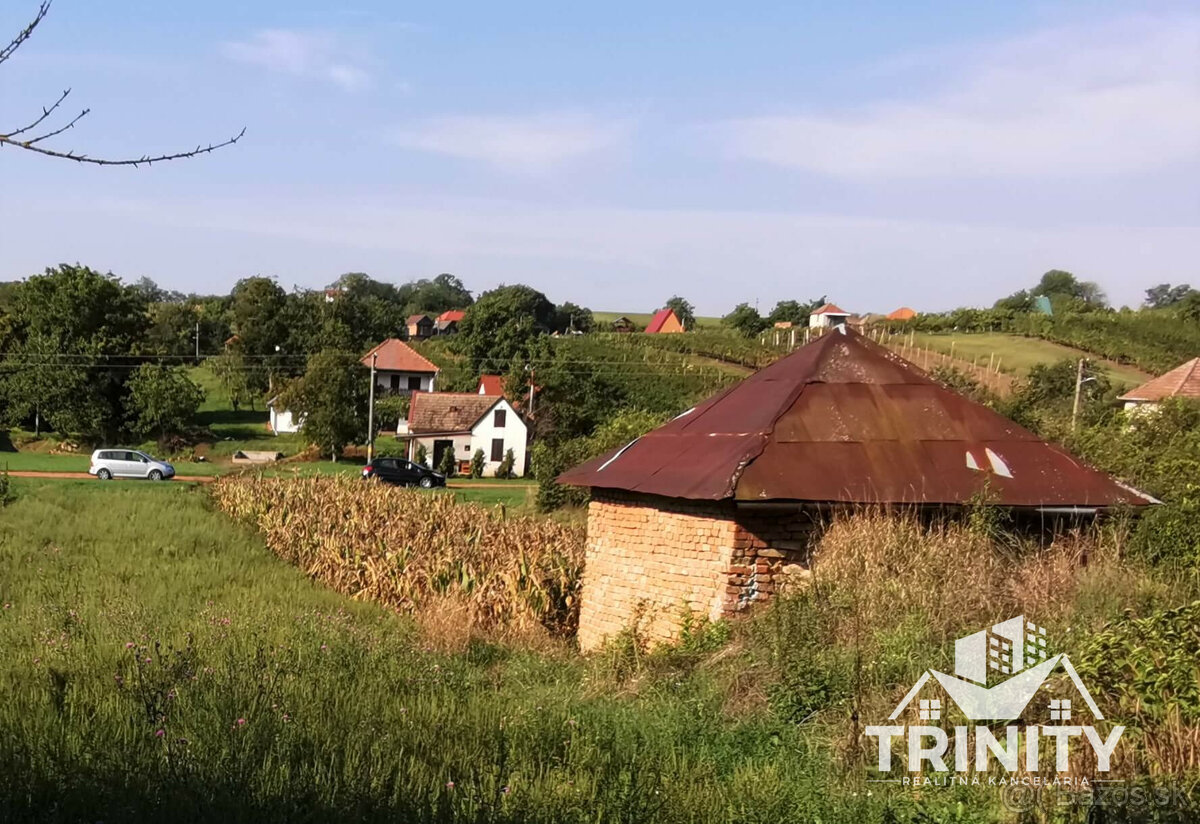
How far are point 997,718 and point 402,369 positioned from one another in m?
70.8

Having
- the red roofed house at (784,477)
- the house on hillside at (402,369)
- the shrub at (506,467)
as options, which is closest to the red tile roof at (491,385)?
the house on hillside at (402,369)

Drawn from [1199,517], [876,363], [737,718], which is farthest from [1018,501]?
[737,718]

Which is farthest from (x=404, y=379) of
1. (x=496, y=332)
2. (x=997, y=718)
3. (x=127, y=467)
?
(x=997, y=718)

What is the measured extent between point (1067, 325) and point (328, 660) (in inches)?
2590

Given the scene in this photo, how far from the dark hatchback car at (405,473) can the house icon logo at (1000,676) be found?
36446mm

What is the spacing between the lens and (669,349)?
71375mm

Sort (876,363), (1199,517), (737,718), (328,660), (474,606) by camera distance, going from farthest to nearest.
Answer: (474,606), (876,363), (1199,517), (328,660), (737,718)

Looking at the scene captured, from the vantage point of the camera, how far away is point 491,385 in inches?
2594

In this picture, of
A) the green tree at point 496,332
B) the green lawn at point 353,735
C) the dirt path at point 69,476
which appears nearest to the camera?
the green lawn at point 353,735

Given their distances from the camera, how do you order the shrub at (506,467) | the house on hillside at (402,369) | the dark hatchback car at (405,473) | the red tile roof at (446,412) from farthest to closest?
the house on hillside at (402,369), the red tile roof at (446,412), the shrub at (506,467), the dark hatchback car at (405,473)

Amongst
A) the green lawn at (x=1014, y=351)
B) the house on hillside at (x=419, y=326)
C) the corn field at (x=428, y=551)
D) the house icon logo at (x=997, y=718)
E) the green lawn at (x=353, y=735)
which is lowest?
the corn field at (x=428, y=551)

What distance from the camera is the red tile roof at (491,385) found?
64750mm

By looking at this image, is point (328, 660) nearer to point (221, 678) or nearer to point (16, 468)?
point (221, 678)

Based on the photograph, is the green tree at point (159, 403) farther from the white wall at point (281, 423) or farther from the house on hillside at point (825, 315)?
the house on hillside at point (825, 315)
